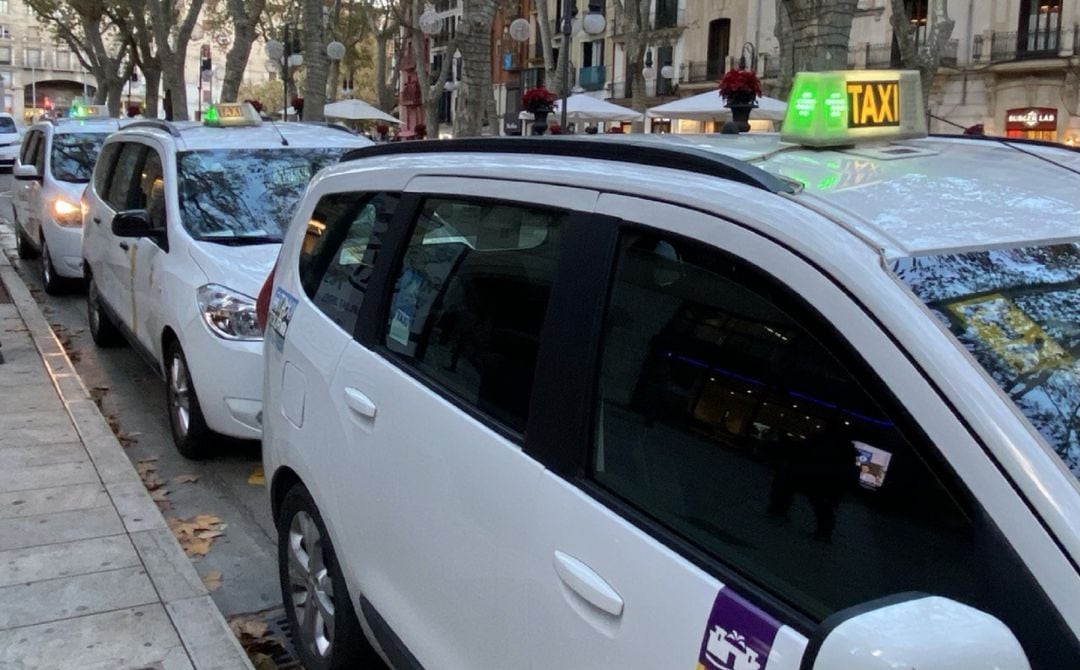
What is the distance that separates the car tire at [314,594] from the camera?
3359mm

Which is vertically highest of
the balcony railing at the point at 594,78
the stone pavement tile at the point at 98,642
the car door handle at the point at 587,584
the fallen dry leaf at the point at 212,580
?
the balcony railing at the point at 594,78

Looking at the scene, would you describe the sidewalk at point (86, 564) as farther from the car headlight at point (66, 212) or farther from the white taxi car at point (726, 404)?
the car headlight at point (66, 212)

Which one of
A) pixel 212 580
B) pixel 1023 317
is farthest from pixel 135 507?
pixel 1023 317

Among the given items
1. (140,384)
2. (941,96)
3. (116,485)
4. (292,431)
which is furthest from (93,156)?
(941,96)

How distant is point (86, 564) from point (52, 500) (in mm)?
894

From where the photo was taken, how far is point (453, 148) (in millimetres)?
3166

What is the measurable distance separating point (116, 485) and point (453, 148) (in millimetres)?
3083

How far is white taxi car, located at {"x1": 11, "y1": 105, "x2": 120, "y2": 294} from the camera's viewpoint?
10742 millimetres

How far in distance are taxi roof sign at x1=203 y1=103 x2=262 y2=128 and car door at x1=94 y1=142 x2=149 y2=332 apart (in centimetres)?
52

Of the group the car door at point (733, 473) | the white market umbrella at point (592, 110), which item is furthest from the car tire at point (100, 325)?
the white market umbrella at point (592, 110)

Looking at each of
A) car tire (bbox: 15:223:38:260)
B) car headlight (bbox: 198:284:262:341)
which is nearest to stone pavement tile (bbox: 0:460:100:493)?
car headlight (bbox: 198:284:262:341)

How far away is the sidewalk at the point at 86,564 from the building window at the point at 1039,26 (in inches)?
1231

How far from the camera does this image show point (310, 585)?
11.7ft

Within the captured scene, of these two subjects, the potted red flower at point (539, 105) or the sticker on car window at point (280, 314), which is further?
the potted red flower at point (539, 105)
